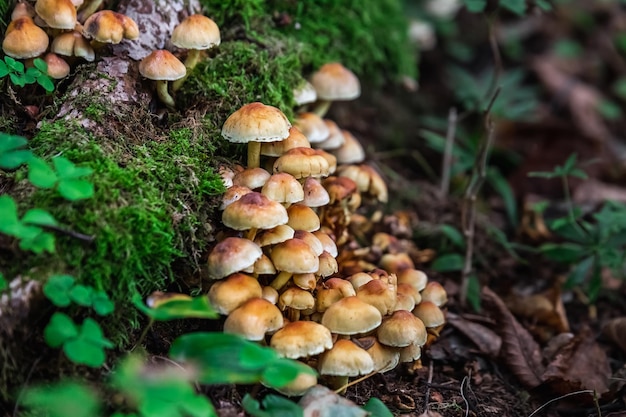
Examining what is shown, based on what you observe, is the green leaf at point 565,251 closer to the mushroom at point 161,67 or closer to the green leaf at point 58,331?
the mushroom at point 161,67

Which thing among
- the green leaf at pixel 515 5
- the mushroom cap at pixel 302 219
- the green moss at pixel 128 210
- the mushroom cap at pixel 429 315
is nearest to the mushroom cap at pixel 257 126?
the green moss at pixel 128 210

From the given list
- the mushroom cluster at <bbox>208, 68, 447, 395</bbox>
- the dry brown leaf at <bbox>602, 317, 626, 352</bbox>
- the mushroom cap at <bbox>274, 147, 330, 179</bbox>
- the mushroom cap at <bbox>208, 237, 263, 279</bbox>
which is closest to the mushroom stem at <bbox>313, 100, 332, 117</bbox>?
the mushroom cluster at <bbox>208, 68, 447, 395</bbox>

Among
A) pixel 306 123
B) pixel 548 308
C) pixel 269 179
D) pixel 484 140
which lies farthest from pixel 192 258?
pixel 548 308

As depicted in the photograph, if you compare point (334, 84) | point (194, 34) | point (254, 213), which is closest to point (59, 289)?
point (254, 213)

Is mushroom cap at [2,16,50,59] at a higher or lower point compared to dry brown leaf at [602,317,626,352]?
higher

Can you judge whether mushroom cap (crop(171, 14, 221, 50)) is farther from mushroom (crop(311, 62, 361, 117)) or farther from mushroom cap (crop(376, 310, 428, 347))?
mushroom cap (crop(376, 310, 428, 347))

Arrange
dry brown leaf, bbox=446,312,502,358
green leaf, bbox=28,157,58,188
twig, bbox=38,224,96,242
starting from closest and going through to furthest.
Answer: green leaf, bbox=28,157,58,188 < twig, bbox=38,224,96,242 < dry brown leaf, bbox=446,312,502,358

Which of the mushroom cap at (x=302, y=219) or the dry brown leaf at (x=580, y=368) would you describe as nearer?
the mushroom cap at (x=302, y=219)

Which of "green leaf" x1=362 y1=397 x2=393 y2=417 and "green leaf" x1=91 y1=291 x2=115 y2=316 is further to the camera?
"green leaf" x1=362 y1=397 x2=393 y2=417
